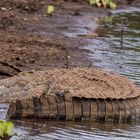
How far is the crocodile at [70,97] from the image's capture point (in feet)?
24.7

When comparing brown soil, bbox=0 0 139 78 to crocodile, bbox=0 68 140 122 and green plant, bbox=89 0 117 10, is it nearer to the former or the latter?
green plant, bbox=89 0 117 10

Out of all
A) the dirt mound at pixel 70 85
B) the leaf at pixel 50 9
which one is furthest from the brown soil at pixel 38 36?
the dirt mound at pixel 70 85

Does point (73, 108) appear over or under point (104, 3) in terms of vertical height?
over

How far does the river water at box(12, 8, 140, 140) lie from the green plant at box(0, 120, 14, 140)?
0.67 feet

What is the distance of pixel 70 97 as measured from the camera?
7637 millimetres

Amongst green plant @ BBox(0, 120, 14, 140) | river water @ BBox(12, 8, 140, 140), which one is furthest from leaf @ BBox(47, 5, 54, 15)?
green plant @ BBox(0, 120, 14, 140)

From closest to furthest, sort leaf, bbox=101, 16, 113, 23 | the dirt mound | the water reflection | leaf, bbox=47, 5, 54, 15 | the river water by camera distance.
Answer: the river water → the dirt mound → the water reflection → leaf, bbox=47, 5, 54, 15 → leaf, bbox=101, 16, 113, 23

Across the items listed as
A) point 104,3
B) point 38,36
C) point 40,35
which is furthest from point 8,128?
point 104,3

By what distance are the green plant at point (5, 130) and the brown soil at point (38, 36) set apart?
9.11ft

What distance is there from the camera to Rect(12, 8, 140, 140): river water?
7.22m

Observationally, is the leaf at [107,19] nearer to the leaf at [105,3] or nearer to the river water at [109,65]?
the river water at [109,65]

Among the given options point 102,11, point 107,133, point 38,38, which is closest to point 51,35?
point 38,38

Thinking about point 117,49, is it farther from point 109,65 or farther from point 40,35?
point 109,65

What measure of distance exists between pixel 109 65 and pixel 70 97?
3.99m
